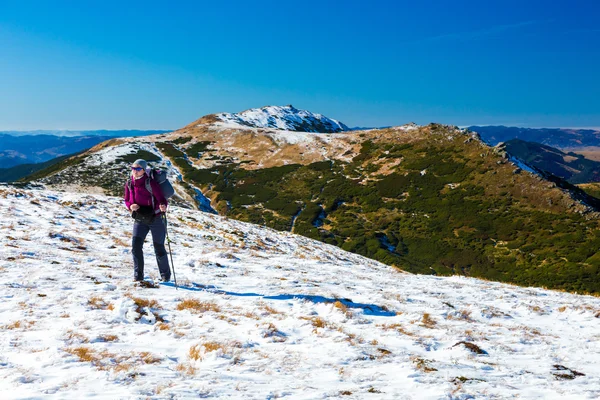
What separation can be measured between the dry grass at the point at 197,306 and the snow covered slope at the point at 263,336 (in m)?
0.03

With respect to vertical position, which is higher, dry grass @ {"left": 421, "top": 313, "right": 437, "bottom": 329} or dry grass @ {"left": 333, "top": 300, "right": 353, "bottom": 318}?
dry grass @ {"left": 333, "top": 300, "right": 353, "bottom": 318}

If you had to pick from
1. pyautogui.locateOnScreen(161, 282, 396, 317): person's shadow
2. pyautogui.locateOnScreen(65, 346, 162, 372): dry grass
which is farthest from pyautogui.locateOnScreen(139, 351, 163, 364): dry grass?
pyautogui.locateOnScreen(161, 282, 396, 317): person's shadow

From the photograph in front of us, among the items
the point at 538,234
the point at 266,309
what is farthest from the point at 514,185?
the point at 266,309

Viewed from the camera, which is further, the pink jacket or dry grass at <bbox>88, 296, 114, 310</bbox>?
the pink jacket

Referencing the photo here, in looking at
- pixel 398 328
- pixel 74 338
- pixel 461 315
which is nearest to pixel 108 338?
pixel 74 338

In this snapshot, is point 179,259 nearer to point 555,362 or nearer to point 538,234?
point 555,362

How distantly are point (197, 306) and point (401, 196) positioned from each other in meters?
85.7

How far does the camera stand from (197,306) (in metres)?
9.21

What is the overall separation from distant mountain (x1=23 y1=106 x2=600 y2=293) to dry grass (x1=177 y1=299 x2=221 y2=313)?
55789 millimetres

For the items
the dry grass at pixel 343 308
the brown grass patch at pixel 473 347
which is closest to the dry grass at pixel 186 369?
the dry grass at pixel 343 308

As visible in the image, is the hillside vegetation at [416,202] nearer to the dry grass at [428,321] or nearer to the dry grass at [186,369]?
the dry grass at [428,321]

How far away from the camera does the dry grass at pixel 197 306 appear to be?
901 centimetres

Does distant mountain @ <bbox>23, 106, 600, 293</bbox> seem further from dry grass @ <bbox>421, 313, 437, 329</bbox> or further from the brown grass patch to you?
the brown grass patch

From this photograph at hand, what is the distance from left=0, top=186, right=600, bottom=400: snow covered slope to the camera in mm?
5547
